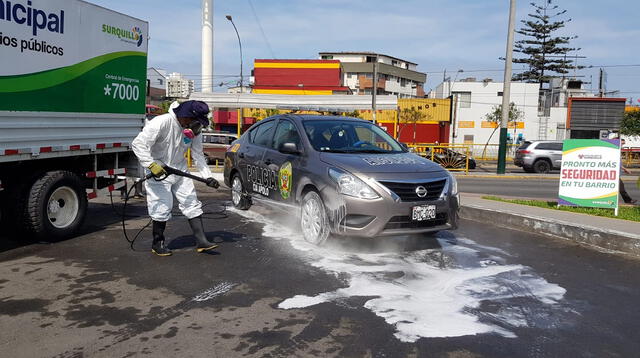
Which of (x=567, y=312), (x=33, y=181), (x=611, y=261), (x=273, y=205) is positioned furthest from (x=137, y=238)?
(x=611, y=261)

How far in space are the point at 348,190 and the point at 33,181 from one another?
3.77m

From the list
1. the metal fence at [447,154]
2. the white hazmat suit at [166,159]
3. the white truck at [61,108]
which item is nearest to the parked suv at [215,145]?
the metal fence at [447,154]

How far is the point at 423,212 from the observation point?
5.61m

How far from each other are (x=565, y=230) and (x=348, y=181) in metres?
3.76

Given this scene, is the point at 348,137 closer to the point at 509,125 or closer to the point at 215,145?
the point at 215,145

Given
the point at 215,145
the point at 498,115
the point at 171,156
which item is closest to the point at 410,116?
the point at 498,115

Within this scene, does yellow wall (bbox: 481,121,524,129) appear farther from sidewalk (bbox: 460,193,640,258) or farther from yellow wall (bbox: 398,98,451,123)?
sidewalk (bbox: 460,193,640,258)

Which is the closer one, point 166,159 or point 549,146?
point 166,159

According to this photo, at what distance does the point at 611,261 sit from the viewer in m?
5.95

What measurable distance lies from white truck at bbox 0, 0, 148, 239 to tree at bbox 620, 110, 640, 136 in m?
36.4

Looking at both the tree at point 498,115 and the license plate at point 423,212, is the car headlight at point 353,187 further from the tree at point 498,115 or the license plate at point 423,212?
the tree at point 498,115

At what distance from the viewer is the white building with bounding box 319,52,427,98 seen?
243 feet

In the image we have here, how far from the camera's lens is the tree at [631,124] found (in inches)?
1342

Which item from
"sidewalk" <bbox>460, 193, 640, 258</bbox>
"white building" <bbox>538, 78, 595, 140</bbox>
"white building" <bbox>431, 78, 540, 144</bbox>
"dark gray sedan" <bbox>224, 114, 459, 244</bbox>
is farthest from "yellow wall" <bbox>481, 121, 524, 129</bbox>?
"dark gray sedan" <bbox>224, 114, 459, 244</bbox>
